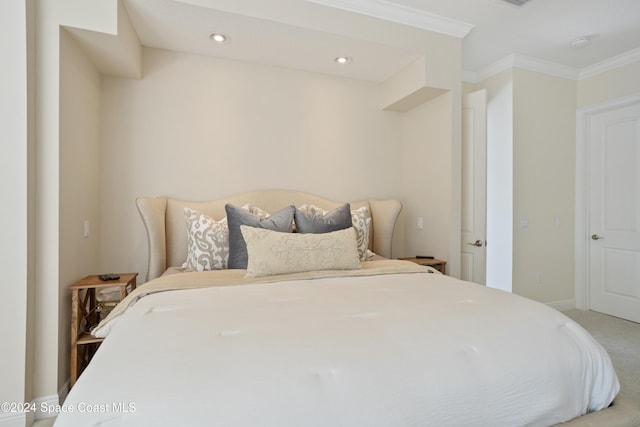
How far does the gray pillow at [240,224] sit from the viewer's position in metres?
2.12

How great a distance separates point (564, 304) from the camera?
3.67 meters

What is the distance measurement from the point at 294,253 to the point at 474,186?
1896 mm

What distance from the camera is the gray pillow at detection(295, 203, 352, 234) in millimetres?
2266

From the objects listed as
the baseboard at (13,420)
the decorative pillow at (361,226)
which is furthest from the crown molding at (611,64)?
the baseboard at (13,420)

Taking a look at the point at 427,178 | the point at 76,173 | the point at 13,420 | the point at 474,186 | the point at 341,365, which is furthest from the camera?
the point at 427,178

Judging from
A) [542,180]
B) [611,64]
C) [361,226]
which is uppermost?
[611,64]

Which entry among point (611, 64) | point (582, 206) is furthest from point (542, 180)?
point (611, 64)

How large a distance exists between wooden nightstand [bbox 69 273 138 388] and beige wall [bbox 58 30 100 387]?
0.05 metres

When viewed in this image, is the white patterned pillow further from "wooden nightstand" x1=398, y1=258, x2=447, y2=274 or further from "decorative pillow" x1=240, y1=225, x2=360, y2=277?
"wooden nightstand" x1=398, y1=258, x2=447, y2=274

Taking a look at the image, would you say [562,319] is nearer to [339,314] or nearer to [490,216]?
[339,314]

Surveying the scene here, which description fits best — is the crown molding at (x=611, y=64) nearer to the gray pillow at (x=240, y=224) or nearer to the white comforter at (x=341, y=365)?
the white comforter at (x=341, y=365)

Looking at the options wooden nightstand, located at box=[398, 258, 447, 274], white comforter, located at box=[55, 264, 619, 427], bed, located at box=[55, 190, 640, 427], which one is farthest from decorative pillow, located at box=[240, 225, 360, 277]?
wooden nightstand, located at box=[398, 258, 447, 274]

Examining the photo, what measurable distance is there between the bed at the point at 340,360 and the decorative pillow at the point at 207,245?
0.47 m

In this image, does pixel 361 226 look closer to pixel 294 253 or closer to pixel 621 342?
pixel 294 253
